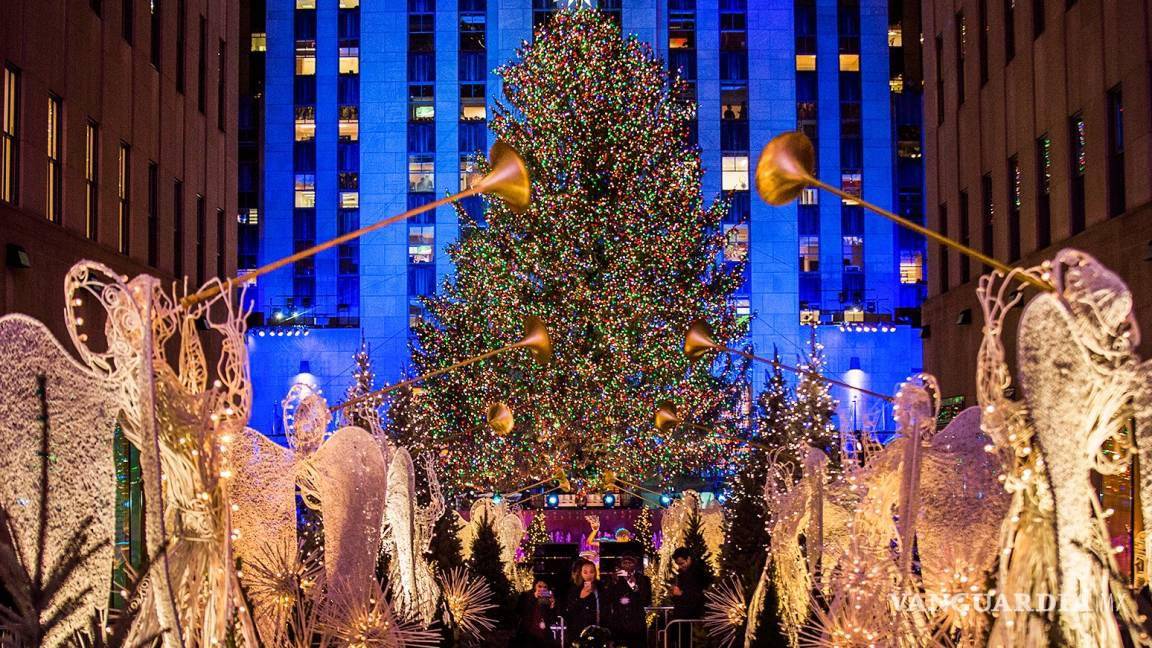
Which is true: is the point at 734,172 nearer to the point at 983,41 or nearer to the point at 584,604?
the point at 983,41

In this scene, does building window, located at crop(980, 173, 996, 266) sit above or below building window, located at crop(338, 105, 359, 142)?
below

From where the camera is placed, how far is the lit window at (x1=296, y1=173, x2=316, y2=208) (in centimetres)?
6066

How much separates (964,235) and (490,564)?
571 inches

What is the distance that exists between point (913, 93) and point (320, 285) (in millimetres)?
28284

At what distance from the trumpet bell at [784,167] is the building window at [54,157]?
1436cm

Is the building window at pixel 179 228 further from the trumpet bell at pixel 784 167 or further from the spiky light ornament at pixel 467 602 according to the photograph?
the trumpet bell at pixel 784 167

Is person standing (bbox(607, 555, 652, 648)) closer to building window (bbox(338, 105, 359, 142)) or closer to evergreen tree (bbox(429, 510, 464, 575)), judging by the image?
evergreen tree (bbox(429, 510, 464, 575))

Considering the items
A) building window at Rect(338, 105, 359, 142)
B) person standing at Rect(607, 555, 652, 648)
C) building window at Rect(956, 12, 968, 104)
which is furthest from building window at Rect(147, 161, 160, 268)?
building window at Rect(338, 105, 359, 142)

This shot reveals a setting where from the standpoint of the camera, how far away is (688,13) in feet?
200

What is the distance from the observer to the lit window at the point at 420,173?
2339 inches

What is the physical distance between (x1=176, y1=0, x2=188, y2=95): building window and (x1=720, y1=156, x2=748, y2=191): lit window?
34981 millimetres

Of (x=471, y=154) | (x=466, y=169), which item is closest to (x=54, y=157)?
(x=466, y=169)

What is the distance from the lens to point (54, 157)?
Result: 2009 cm

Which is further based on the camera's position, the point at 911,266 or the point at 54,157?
the point at 911,266
